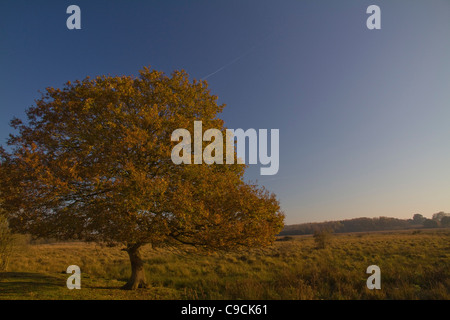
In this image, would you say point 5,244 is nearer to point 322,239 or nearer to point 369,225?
point 322,239

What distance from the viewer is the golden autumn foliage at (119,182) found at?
9.10 meters

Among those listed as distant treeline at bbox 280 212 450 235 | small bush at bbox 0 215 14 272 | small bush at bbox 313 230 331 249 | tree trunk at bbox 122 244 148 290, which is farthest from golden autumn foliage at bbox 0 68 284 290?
distant treeline at bbox 280 212 450 235

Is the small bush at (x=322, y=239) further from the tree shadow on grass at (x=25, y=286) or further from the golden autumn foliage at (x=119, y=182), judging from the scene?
the tree shadow on grass at (x=25, y=286)

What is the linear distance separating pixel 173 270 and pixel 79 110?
16377 mm

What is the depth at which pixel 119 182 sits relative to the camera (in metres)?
Result: 9.04

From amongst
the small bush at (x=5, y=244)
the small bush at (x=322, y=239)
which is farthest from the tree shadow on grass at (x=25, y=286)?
the small bush at (x=322, y=239)

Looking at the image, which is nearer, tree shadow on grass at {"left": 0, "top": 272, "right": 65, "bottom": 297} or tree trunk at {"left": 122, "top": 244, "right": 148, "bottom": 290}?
tree shadow on grass at {"left": 0, "top": 272, "right": 65, "bottom": 297}

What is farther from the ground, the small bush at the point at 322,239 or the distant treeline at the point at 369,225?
the small bush at the point at 322,239

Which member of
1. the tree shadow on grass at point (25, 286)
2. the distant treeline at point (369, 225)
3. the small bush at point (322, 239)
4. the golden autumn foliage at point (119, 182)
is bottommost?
the distant treeline at point (369, 225)

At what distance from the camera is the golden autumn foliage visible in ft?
29.9

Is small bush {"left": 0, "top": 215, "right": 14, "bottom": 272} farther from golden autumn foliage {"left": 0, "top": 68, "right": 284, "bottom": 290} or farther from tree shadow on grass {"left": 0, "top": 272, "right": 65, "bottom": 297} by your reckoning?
golden autumn foliage {"left": 0, "top": 68, "right": 284, "bottom": 290}
